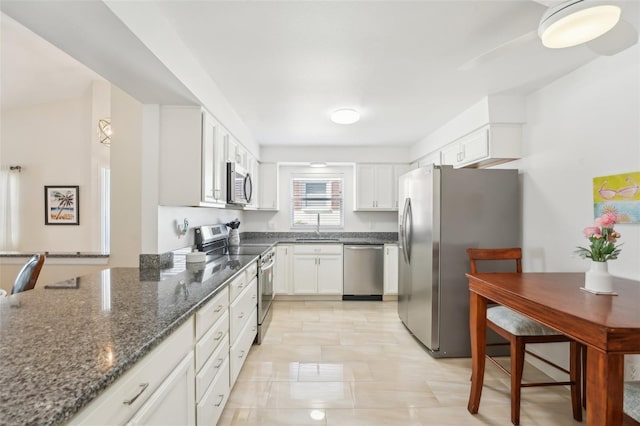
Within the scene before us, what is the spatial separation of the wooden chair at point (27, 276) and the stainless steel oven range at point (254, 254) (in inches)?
45.9

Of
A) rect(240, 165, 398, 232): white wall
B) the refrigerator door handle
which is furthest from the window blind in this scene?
the refrigerator door handle

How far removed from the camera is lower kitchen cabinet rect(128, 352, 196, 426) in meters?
0.99

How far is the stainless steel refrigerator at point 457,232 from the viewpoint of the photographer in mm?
2717

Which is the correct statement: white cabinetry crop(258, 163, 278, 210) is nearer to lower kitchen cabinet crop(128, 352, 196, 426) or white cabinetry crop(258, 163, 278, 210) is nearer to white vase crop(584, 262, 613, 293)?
lower kitchen cabinet crop(128, 352, 196, 426)

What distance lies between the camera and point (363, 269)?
4.43 meters

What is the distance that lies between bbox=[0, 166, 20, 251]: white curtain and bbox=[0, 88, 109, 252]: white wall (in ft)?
0.26

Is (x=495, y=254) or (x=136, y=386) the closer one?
(x=136, y=386)

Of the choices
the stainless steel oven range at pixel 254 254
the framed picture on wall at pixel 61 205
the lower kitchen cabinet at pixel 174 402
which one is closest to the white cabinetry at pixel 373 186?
the stainless steel oven range at pixel 254 254

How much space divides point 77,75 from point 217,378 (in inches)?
174

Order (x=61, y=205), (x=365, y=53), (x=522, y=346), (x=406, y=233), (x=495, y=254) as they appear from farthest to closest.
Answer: (x=61, y=205), (x=406, y=233), (x=495, y=254), (x=365, y=53), (x=522, y=346)

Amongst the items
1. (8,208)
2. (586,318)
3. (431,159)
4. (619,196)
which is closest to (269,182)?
(431,159)

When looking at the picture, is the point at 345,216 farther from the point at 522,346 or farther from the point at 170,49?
the point at 170,49

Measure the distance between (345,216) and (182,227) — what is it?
2962 millimetres

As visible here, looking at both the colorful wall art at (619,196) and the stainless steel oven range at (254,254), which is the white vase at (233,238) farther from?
the colorful wall art at (619,196)
